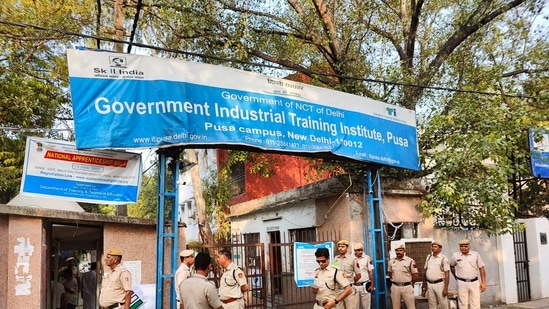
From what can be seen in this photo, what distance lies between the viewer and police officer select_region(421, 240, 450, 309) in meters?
8.71

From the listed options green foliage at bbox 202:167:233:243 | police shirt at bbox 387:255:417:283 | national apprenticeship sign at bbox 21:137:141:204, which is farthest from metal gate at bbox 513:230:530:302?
national apprenticeship sign at bbox 21:137:141:204

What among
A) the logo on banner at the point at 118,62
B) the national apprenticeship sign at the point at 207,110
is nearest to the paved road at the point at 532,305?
the national apprenticeship sign at the point at 207,110

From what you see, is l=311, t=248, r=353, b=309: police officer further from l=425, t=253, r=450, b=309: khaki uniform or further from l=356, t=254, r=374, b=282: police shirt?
l=425, t=253, r=450, b=309: khaki uniform

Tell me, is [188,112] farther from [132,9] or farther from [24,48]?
[24,48]

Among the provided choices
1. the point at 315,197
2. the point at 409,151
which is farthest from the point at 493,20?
the point at 315,197

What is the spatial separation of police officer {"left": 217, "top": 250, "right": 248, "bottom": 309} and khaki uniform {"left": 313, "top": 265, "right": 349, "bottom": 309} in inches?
41.1

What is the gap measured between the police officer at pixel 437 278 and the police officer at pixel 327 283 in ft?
9.31

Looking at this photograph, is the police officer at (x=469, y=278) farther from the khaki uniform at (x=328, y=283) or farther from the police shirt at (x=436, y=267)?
the khaki uniform at (x=328, y=283)

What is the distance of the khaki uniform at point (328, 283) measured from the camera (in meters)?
6.53

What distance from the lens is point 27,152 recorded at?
255 inches

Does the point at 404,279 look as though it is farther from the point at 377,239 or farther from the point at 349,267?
the point at 349,267

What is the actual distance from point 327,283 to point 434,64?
7.30 m

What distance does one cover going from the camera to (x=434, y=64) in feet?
38.8

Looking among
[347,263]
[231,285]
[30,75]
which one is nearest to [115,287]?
[231,285]
